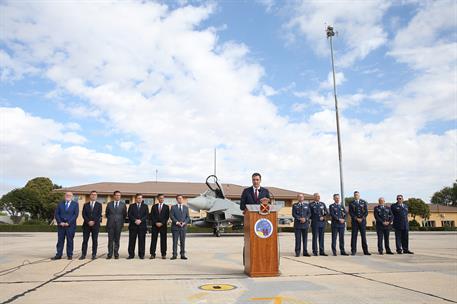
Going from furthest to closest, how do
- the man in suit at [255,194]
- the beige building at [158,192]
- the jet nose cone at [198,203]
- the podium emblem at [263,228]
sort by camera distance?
the beige building at [158,192] < the jet nose cone at [198,203] < the man in suit at [255,194] < the podium emblem at [263,228]

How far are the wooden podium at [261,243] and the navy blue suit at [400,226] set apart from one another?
6356 mm

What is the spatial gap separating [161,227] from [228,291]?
5.29 m

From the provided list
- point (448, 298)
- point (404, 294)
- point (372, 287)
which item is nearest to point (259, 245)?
point (372, 287)

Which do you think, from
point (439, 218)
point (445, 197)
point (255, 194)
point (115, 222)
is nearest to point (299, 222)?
point (255, 194)

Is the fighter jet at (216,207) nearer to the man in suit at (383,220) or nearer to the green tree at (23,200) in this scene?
the man in suit at (383,220)

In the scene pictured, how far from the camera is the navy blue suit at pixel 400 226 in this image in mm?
11297

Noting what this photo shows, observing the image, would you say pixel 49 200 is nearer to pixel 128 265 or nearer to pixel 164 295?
pixel 128 265

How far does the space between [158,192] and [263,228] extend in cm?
4058

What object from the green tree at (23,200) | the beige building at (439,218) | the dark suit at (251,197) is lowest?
the beige building at (439,218)

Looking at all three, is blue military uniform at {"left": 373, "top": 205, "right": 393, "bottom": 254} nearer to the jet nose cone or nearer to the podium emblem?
the podium emblem

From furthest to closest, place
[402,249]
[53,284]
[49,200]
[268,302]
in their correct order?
1. [49,200]
2. [402,249]
3. [53,284]
4. [268,302]

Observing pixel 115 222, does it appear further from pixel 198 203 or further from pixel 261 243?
pixel 198 203

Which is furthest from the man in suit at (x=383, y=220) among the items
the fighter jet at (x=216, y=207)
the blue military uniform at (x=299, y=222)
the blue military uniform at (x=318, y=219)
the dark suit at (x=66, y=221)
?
the fighter jet at (x=216, y=207)

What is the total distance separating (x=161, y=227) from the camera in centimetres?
1012
